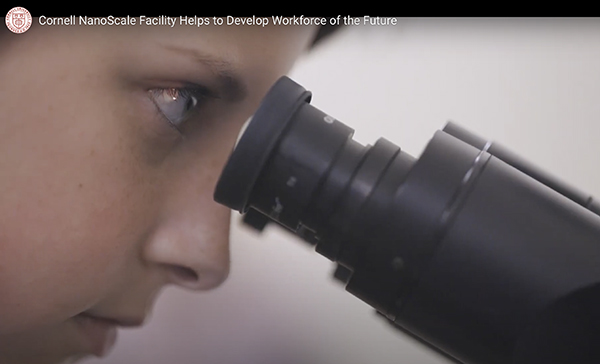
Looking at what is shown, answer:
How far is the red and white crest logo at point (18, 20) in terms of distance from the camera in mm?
330

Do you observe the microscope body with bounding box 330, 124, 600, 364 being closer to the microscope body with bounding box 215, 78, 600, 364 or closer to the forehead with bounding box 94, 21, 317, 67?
the microscope body with bounding box 215, 78, 600, 364

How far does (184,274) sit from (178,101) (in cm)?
18

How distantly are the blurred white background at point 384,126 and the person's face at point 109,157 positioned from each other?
15 cm

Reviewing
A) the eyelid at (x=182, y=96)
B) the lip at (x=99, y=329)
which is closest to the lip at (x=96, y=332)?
the lip at (x=99, y=329)

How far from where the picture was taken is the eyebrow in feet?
1.20

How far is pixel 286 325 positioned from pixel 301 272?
0.08 m

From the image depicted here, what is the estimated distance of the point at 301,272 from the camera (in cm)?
62

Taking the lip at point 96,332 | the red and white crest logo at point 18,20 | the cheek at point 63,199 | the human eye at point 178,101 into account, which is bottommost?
the lip at point 96,332

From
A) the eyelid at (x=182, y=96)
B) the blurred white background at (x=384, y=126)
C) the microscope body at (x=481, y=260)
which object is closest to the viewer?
the microscope body at (x=481, y=260)

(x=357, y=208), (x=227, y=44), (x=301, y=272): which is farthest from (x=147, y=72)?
(x=301, y=272)

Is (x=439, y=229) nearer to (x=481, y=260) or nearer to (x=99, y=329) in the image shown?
(x=481, y=260)

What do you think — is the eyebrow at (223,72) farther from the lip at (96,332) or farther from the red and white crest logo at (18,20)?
the lip at (96,332)

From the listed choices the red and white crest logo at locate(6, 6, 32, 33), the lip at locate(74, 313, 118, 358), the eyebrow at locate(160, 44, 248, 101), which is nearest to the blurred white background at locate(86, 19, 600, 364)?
the lip at locate(74, 313, 118, 358)
